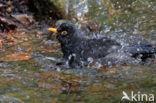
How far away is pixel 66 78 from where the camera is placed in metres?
4.58

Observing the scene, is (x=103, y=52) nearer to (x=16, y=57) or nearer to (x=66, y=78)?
(x=66, y=78)

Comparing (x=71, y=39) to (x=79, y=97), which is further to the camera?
(x=71, y=39)

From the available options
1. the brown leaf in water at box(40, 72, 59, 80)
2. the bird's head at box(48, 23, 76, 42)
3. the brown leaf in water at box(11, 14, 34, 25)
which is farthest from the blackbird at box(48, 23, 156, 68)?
the brown leaf in water at box(11, 14, 34, 25)

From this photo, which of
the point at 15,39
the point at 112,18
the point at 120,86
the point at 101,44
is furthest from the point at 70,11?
the point at 120,86

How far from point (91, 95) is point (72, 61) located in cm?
199

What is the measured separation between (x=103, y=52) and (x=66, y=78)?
1.18 metres

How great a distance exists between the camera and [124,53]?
17.4 feet

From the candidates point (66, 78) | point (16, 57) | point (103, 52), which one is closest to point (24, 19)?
point (16, 57)

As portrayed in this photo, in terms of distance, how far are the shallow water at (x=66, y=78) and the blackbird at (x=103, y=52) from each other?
0.23m

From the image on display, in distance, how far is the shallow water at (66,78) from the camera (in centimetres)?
353

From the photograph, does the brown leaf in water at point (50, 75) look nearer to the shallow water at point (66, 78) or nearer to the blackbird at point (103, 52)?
the shallow water at point (66, 78)

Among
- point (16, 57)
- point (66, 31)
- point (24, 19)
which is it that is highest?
point (24, 19)

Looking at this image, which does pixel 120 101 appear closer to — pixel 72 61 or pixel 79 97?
pixel 79 97

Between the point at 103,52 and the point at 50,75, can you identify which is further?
the point at 103,52
